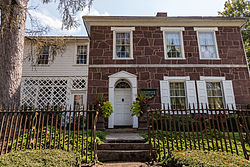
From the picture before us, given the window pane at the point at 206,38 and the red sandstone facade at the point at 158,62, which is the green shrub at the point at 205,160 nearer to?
the red sandstone facade at the point at 158,62

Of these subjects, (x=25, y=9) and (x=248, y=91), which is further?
(x=248, y=91)

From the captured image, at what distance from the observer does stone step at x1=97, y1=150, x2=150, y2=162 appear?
A: 4918mm

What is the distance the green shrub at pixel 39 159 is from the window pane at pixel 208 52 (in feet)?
32.0

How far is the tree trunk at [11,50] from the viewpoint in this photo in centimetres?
558

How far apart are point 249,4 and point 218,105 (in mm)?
14312

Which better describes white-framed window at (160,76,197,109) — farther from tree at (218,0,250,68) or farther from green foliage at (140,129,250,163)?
tree at (218,0,250,68)

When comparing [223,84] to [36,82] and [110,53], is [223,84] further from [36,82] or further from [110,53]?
[36,82]

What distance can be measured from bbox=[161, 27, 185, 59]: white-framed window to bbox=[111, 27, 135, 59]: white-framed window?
215cm

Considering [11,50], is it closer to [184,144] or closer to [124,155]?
[124,155]

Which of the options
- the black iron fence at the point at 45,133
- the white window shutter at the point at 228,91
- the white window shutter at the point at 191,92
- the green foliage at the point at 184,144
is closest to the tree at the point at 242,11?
the white window shutter at the point at 228,91

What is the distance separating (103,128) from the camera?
28.2 ft

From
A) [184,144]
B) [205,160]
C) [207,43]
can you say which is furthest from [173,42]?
[205,160]

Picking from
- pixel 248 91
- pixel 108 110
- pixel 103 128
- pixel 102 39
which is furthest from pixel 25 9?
pixel 248 91

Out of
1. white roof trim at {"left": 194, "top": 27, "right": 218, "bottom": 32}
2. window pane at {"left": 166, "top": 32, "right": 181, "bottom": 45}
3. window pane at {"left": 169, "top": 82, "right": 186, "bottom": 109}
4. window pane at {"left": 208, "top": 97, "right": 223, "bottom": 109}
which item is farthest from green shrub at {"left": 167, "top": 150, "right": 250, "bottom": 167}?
white roof trim at {"left": 194, "top": 27, "right": 218, "bottom": 32}
